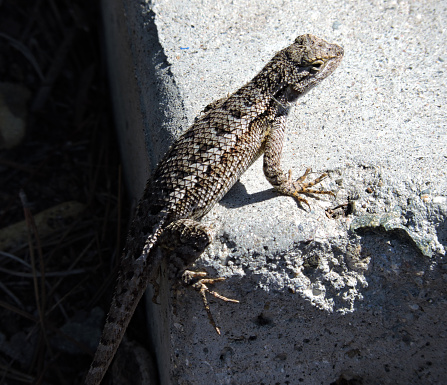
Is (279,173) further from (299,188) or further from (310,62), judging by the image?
(310,62)

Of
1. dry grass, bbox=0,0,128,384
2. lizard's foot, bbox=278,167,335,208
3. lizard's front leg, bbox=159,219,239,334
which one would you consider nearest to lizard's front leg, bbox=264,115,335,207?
lizard's foot, bbox=278,167,335,208

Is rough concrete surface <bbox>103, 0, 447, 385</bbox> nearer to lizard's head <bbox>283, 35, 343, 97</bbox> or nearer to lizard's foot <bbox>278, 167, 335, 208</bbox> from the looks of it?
lizard's foot <bbox>278, 167, 335, 208</bbox>

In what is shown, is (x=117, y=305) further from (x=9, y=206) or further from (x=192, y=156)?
(x=9, y=206)

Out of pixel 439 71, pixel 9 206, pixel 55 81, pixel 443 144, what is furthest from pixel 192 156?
pixel 55 81

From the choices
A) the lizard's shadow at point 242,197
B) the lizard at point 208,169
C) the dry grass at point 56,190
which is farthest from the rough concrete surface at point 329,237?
the dry grass at point 56,190

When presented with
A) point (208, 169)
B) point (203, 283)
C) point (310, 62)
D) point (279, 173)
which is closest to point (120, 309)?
point (203, 283)

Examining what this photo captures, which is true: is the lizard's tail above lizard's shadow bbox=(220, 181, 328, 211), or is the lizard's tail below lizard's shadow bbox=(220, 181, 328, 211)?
below

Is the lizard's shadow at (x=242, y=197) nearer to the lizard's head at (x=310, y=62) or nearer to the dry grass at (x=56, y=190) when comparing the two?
the lizard's head at (x=310, y=62)
